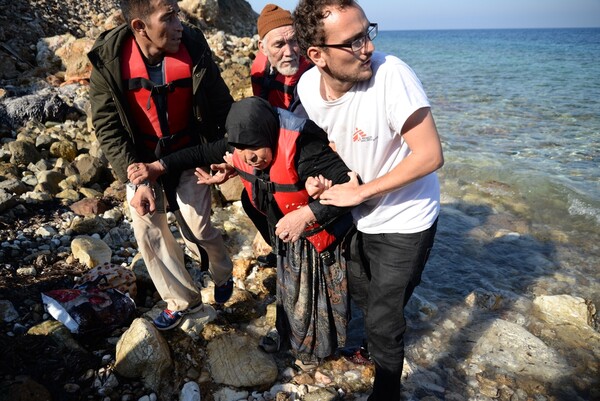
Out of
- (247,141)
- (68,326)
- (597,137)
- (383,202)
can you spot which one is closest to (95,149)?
(68,326)

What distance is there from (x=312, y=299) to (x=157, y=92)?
1.82 meters

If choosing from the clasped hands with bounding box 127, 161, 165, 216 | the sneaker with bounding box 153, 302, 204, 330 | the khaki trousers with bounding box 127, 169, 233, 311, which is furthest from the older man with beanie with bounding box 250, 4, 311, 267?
the sneaker with bounding box 153, 302, 204, 330

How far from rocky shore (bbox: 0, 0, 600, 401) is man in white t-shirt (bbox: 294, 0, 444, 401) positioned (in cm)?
98

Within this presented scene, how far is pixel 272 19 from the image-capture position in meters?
4.27

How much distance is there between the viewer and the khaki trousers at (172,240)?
336 cm

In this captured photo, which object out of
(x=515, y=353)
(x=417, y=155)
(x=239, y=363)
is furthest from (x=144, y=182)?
(x=515, y=353)

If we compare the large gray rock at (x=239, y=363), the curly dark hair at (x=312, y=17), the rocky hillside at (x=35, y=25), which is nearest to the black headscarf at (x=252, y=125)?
the curly dark hair at (x=312, y=17)

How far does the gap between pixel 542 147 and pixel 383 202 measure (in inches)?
357

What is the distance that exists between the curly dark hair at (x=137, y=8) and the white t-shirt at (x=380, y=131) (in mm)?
1133

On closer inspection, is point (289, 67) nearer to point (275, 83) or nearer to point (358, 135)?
point (275, 83)

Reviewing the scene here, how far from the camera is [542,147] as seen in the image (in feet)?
33.2

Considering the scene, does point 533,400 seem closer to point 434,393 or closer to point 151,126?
point 434,393

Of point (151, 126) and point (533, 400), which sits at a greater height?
point (151, 126)

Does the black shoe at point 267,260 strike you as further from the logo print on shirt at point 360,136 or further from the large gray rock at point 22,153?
the large gray rock at point 22,153
